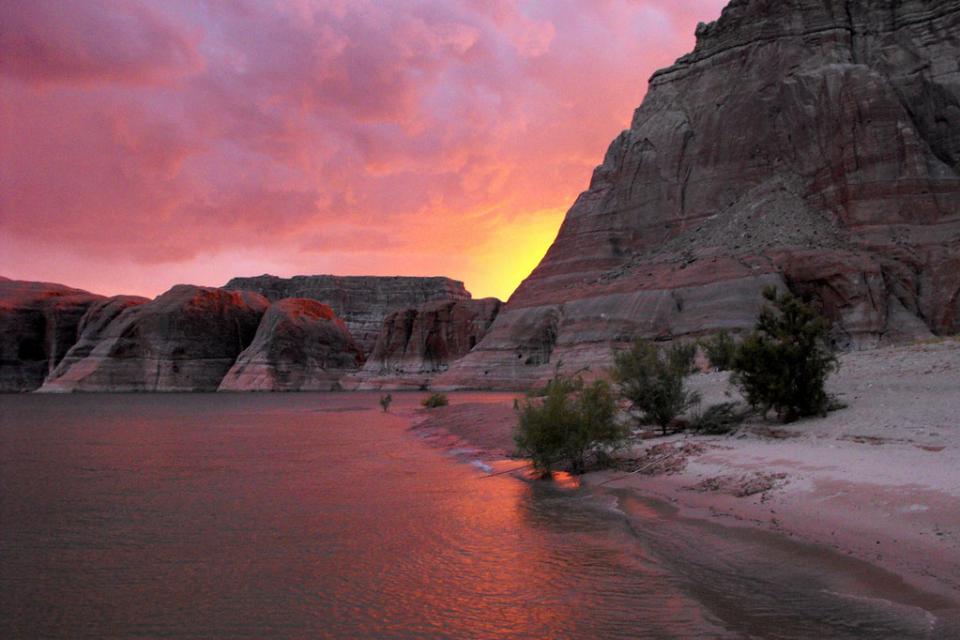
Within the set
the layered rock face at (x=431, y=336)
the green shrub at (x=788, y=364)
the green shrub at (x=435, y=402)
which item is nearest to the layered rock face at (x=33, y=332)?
the layered rock face at (x=431, y=336)

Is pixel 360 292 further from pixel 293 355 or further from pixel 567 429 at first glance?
pixel 567 429

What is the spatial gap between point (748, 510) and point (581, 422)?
16.0 ft

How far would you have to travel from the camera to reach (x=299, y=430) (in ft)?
85.9

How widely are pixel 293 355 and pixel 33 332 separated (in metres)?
42.1

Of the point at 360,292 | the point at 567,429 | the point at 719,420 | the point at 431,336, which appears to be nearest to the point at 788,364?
the point at 719,420

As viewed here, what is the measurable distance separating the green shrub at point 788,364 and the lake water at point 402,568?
5295mm

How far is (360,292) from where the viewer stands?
17550cm

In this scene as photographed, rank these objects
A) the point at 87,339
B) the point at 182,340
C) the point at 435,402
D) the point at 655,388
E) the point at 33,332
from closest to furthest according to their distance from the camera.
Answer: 1. the point at 655,388
2. the point at 435,402
3. the point at 87,339
4. the point at 182,340
5. the point at 33,332

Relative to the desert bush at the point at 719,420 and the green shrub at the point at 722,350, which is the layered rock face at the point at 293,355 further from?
the desert bush at the point at 719,420

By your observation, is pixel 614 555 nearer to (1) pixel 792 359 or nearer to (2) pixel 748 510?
(2) pixel 748 510

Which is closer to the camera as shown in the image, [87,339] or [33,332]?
[87,339]

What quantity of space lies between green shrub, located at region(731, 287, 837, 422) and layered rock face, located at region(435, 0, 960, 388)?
3838cm

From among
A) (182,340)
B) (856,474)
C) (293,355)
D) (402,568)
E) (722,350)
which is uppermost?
(182,340)

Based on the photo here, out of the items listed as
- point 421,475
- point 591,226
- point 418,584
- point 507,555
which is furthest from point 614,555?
point 591,226
